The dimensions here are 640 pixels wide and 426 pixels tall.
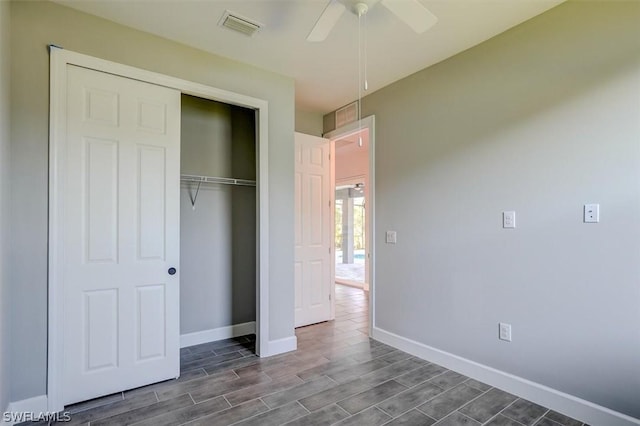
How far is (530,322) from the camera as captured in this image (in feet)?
7.82

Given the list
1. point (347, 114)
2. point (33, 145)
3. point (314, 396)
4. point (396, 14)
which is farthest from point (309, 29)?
point (314, 396)

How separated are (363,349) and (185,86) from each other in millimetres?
3052

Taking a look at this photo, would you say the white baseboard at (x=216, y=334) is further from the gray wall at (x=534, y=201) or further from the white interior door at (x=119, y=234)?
the gray wall at (x=534, y=201)

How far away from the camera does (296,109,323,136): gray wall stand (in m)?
4.34

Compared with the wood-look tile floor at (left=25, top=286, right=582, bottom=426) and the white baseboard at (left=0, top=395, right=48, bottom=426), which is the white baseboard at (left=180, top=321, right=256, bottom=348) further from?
the white baseboard at (left=0, top=395, right=48, bottom=426)

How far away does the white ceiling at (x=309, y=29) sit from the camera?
7.45 ft

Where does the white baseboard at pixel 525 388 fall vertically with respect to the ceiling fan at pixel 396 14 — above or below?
below

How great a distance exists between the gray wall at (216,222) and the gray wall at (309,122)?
0.70 m

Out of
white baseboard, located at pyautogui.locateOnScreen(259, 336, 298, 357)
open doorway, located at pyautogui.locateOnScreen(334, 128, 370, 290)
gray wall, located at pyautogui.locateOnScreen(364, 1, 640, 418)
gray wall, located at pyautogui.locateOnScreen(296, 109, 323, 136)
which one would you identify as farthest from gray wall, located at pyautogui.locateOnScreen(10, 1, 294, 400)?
open doorway, located at pyautogui.locateOnScreen(334, 128, 370, 290)

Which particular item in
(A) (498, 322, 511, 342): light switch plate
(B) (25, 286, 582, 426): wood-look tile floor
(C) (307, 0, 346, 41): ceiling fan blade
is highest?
(C) (307, 0, 346, 41): ceiling fan blade

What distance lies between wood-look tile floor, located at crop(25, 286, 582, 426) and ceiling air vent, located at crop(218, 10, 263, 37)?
2845 millimetres

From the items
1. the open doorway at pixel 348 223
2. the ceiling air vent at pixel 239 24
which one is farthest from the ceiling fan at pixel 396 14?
the open doorway at pixel 348 223

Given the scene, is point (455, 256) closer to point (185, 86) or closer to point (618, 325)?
point (618, 325)

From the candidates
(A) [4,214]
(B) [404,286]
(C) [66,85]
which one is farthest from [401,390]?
(C) [66,85]
